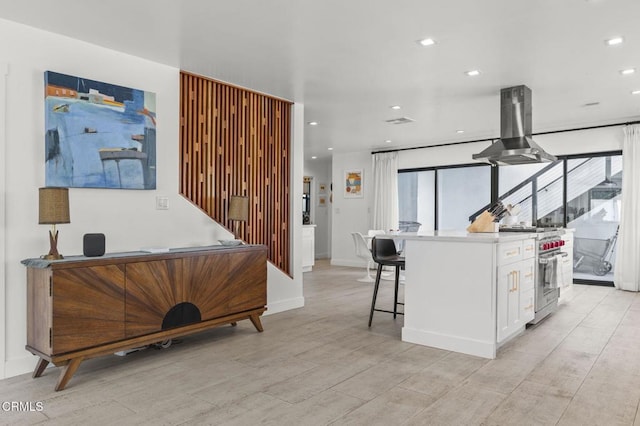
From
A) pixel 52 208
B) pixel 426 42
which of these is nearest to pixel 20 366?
pixel 52 208

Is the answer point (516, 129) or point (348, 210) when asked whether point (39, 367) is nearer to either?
point (516, 129)

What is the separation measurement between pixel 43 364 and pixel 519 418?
3036 millimetres

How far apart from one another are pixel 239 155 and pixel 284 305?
69.8 inches

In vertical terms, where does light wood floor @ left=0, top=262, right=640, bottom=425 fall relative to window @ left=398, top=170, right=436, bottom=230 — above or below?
below

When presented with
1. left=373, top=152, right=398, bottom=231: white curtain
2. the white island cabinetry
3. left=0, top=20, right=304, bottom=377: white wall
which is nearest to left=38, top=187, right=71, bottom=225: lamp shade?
left=0, top=20, right=304, bottom=377: white wall

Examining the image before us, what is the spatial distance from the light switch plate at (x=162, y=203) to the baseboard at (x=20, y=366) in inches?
57.2

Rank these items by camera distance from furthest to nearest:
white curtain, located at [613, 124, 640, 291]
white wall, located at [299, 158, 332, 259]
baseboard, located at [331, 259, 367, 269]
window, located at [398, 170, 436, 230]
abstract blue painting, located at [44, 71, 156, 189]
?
1. white wall, located at [299, 158, 332, 259]
2. baseboard, located at [331, 259, 367, 269]
3. window, located at [398, 170, 436, 230]
4. white curtain, located at [613, 124, 640, 291]
5. abstract blue painting, located at [44, 71, 156, 189]

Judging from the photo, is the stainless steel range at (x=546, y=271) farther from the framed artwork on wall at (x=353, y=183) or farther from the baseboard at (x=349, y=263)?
the framed artwork on wall at (x=353, y=183)

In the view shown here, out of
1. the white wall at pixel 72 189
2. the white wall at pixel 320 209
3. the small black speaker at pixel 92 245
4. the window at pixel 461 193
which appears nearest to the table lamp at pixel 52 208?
the small black speaker at pixel 92 245

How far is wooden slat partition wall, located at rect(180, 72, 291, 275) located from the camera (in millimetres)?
4203

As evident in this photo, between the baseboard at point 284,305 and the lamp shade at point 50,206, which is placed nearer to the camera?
the lamp shade at point 50,206

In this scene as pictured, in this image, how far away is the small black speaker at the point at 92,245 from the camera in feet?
9.84

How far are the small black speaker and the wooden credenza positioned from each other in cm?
8

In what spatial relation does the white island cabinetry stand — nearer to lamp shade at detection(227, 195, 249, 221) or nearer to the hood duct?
the hood duct
